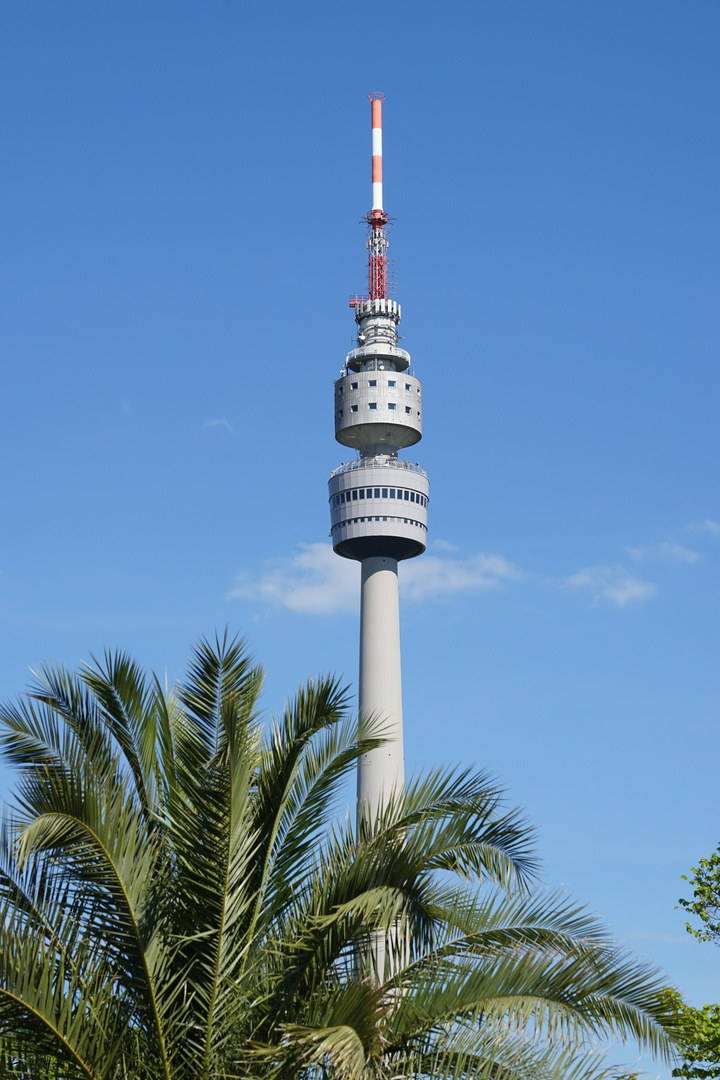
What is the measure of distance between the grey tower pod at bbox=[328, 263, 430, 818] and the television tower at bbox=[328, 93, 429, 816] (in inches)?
2.5

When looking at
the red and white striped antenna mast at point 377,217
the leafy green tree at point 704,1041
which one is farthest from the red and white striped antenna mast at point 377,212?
the leafy green tree at point 704,1041

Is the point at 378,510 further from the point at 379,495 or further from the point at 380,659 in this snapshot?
the point at 380,659

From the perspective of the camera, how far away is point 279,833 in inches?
528

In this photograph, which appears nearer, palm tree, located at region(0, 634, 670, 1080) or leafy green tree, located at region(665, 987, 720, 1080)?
palm tree, located at region(0, 634, 670, 1080)

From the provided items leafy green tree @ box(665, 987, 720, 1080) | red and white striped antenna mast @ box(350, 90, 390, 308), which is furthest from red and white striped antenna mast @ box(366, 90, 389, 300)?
leafy green tree @ box(665, 987, 720, 1080)

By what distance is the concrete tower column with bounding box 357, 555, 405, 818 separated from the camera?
80750 mm

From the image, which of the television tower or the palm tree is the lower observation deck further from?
the palm tree

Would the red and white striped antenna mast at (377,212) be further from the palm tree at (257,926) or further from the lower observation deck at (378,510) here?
the palm tree at (257,926)

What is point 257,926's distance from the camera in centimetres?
1295

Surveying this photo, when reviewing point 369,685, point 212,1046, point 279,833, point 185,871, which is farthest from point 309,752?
point 369,685

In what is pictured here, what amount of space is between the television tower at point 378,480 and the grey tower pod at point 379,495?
63 mm

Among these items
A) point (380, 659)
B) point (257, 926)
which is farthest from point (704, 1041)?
point (380, 659)

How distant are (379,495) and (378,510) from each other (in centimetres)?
103

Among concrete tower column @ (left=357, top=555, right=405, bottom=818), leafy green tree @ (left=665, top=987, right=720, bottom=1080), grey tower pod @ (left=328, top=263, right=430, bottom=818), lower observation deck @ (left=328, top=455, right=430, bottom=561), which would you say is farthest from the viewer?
lower observation deck @ (left=328, top=455, right=430, bottom=561)
